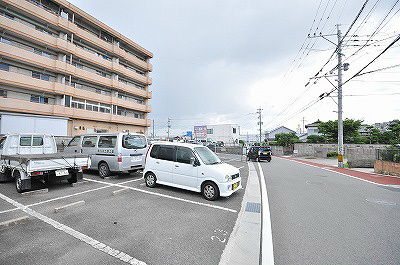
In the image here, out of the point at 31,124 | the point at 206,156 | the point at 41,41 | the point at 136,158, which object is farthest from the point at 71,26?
the point at 206,156

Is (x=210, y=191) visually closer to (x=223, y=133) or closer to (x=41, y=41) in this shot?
(x=41, y=41)

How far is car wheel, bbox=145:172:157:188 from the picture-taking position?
22.0 feet

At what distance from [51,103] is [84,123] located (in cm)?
394

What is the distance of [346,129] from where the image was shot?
29.4 m

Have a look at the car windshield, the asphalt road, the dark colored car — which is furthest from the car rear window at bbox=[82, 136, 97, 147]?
the dark colored car

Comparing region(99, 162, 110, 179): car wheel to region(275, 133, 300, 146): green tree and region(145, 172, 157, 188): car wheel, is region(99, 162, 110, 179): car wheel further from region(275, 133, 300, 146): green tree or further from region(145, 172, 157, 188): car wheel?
region(275, 133, 300, 146): green tree

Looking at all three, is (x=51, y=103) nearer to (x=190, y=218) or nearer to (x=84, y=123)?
(x=84, y=123)

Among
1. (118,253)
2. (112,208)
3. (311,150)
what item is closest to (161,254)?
(118,253)

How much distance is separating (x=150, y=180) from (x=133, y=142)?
239cm

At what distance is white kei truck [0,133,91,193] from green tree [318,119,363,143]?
1346 inches

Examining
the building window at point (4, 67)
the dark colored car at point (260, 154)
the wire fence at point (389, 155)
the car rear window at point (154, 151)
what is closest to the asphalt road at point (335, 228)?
the car rear window at point (154, 151)

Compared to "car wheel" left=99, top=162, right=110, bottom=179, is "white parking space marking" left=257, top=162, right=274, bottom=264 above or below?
below

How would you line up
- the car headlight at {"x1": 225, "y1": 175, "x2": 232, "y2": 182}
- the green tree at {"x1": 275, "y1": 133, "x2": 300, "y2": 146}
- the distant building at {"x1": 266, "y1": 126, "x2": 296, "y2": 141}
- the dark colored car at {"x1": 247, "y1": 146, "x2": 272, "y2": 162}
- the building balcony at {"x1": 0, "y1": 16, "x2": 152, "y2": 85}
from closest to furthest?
the car headlight at {"x1": 225, "y1": 175, "x2": 232, "y2": 182} → the building balcony at {"x1": 0, "y1": 16, "x2": 152, "y2": 85} → the dark colored car at {"x1": 247, "y1": 146, "x2": 272, "y2": 162} → the green tree at {"x1": 275, "y1": 133, "x2": 300, "y2": 146} → the distant building at {"x1": 266, "y1": 126, "x2": 296, "y2": 141}

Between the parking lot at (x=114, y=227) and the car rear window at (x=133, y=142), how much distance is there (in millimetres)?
2379
